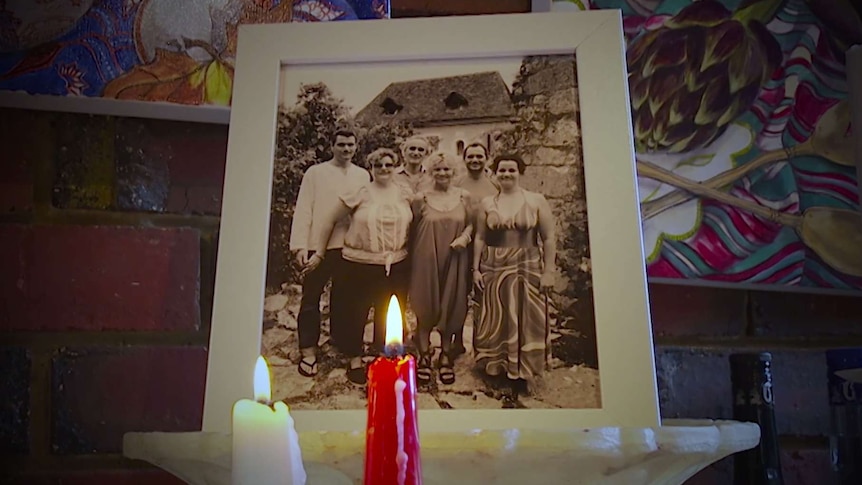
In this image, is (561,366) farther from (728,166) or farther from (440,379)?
(728,166)

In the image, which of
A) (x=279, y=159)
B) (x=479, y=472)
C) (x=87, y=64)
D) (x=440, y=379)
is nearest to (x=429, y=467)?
(x=479, y=472)

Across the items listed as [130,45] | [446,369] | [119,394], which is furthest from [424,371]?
[130,45]

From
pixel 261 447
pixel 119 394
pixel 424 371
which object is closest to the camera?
pixel 261 447

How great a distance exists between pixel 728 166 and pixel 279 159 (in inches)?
17.0

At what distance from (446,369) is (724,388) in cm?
32

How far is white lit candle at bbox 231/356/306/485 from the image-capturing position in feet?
1.13

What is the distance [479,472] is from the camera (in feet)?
1.34

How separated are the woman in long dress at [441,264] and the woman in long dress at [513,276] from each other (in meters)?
0.01

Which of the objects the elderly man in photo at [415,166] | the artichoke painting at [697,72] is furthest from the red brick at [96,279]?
the artichoke painting at [697,72]

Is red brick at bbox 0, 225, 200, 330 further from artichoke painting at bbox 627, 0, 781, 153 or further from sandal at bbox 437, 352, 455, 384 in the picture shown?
artichoke painting at bbox 627, 0, 781, 153

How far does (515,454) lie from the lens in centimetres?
40

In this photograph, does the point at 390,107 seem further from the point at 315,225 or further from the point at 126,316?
the point at 126,316

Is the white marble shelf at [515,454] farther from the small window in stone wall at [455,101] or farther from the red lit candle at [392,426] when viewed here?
the small window in stone wall at [455,101]

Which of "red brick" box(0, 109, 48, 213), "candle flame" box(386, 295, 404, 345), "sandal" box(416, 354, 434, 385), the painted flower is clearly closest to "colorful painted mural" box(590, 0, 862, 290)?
the painted flower
